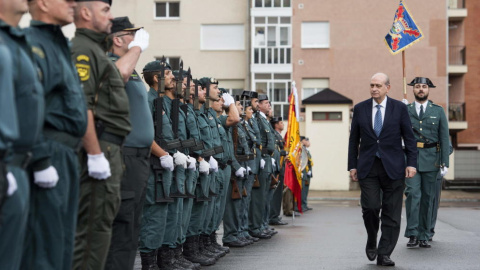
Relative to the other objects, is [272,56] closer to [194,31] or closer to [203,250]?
[194,31]

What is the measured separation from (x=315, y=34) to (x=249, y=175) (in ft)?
108

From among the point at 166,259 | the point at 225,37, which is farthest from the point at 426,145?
the point at 225,37

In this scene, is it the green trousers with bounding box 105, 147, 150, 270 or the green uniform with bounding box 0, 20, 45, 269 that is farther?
the green trousers with bounding box 105, 147, 150, 270

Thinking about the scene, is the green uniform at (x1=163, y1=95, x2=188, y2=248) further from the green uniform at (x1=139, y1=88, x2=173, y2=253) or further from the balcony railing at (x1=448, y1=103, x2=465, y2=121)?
the balcony railing at (x1=448, y1=103, x2=465, y2=121)

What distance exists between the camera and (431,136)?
14.3 metres

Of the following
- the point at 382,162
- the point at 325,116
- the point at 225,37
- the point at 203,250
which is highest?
the point at 225,37

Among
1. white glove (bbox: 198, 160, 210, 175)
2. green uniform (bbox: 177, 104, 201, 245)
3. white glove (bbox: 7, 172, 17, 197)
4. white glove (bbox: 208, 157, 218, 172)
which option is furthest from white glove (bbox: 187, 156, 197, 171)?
white glove (bbox: 7, 172, 17, 197)

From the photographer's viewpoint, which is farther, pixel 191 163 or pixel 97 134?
pixel 191 163

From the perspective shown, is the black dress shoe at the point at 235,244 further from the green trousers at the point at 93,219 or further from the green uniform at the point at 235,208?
the green trousers at the point at 93,219

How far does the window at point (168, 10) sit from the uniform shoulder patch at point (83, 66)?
4260cm

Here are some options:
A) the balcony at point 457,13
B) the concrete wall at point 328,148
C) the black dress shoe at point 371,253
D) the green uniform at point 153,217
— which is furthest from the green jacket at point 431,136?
the balcony at point 457,13

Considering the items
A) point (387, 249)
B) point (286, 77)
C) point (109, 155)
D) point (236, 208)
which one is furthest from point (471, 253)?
point (286, 77)

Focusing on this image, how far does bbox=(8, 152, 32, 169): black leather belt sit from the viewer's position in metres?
4.69

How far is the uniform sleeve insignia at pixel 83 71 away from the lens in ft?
20.6
